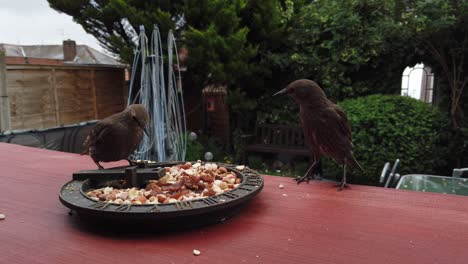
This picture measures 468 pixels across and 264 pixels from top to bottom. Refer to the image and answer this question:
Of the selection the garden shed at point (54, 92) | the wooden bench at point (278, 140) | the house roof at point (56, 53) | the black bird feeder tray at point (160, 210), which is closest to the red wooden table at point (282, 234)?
the black bird feeder tray at point (160, 210)

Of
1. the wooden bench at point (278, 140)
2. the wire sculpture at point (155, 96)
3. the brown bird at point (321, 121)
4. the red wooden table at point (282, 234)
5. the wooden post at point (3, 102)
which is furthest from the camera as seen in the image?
the wooden bench at point (278, 140)

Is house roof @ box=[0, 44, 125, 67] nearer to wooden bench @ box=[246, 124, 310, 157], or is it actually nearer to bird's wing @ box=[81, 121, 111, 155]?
wooden bench @ box=[246, 124, 310, 157]

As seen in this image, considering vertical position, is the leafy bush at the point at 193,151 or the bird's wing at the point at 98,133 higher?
the bird's wing at the point at 98,133

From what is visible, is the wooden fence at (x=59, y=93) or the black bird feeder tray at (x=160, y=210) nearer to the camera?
the black bird feeder tray at (x=160, y=210)

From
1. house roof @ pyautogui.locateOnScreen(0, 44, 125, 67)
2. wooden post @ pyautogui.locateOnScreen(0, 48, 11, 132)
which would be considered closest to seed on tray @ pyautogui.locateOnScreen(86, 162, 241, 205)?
wooden post @ pyautogui.locateOnScreen(0, 48, 11, 132)

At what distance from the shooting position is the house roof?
965 cm

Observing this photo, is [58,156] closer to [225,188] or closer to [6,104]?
[225,188]

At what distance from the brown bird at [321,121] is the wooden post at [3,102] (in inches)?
202

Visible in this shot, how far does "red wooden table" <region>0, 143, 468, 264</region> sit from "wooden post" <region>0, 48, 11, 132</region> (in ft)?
14.9

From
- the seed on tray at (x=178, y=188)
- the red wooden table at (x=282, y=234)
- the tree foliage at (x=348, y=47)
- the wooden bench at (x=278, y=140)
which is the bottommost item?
the wooden bench at (x=278, y=140)

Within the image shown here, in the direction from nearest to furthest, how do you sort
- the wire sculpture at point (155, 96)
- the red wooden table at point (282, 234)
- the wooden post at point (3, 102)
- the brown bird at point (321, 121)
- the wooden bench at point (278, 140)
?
1. the red wooden table at point (282, 234)
2. the brown bird at point (321, 121)
3. the wire sculpture at point (155, 96)
4. the wooden post at point (3, 102)
5. the wooden bench at point (278, 140)

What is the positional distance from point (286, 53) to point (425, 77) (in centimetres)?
216

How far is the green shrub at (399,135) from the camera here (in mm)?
4223

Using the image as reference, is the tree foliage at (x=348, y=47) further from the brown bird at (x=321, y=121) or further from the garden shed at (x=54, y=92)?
the brown bird at (x=321, y=121)
